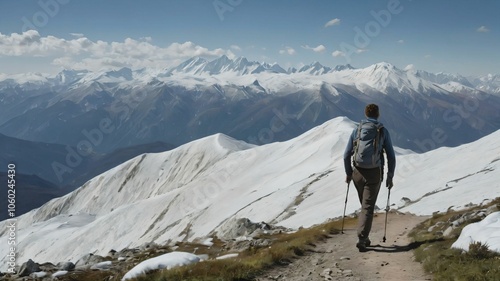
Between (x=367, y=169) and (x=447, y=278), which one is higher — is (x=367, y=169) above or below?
above

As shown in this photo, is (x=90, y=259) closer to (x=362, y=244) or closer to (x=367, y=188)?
(x=362, y=244)

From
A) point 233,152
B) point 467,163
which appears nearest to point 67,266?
point 467,163

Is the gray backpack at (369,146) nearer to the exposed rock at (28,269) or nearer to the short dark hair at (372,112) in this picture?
the short dark hair at (372,112)

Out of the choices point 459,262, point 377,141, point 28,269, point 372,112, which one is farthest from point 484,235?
point 28,269

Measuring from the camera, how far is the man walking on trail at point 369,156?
41.5 feet

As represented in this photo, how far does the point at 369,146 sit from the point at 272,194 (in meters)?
79.5

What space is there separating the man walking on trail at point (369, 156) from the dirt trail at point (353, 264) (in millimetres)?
1237

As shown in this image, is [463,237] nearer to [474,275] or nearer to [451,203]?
[474,275]

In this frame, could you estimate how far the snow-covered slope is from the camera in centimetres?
4731

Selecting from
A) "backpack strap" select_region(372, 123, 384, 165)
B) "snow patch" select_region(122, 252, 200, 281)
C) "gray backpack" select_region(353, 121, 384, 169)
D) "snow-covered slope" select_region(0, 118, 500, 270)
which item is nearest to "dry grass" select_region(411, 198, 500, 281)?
"gray backpack" select_region(353, 121, 384, 169)

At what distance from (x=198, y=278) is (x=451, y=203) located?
27134 mm

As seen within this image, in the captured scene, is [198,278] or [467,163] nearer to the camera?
[198,278]

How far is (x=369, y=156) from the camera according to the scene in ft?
41.3

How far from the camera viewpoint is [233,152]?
194 metres
